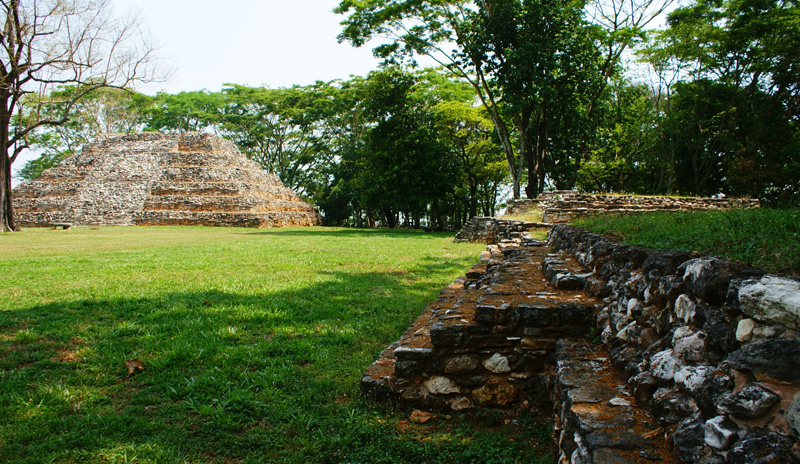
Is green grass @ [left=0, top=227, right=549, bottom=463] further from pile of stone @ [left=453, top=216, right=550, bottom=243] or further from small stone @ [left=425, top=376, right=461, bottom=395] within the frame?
pile of stone @ [left=453, top=216, right=550, bottom=243]

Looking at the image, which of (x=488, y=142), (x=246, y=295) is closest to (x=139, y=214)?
(x=488, y=142)

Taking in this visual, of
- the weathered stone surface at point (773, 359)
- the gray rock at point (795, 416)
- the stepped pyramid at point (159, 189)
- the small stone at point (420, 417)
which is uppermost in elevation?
the stepped pyramid at point (159, 189)

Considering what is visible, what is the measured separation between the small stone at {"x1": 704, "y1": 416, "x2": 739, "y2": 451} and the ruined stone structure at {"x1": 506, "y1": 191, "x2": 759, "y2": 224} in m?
13.7

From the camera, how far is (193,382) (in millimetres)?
3176

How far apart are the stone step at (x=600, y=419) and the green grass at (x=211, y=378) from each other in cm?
44

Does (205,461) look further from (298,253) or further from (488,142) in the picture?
(488,142)

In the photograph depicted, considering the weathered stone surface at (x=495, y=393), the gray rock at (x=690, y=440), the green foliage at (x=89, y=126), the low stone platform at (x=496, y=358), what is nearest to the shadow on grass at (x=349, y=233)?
the low stone platform at (x=496, y=358)

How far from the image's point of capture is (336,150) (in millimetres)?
40875

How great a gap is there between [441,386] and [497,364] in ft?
1.37

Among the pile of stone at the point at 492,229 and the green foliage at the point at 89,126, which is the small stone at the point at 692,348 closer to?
the pile of stone at the point at 492,229

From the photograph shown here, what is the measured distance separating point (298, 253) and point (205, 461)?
922 centimetres

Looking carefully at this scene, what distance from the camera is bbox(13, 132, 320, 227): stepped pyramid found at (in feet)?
104

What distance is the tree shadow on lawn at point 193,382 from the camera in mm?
2477

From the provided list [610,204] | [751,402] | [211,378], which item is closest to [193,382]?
[211,378]
